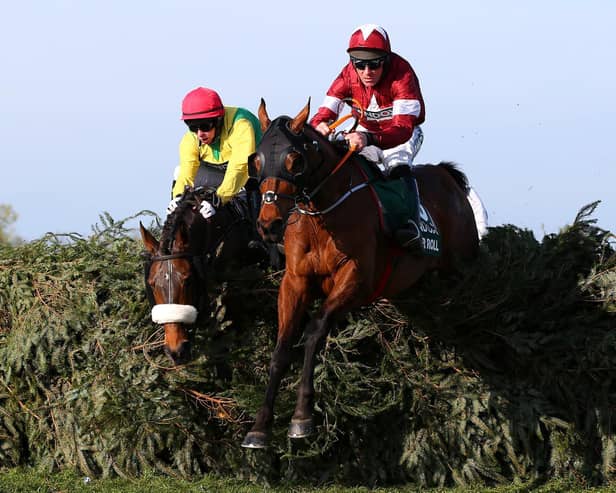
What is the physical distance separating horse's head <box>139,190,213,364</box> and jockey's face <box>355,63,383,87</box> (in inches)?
64.6

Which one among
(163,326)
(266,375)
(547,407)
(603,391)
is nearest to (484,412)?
(547,407)

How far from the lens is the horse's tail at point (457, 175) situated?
900 cm

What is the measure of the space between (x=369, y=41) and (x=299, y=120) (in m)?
1.31

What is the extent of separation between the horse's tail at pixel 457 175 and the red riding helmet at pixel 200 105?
223cm

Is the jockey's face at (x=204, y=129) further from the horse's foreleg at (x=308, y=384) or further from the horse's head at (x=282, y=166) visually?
the horse's foreleg at (x=308, y=384)

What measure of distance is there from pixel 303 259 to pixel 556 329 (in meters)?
2.56

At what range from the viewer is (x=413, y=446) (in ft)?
26.4

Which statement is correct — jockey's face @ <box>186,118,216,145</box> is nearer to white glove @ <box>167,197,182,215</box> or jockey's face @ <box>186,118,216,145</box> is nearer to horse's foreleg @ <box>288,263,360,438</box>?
white glove @ <box>167,197,182,215</box>

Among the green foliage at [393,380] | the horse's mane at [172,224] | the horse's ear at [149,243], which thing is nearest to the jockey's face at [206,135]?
the horse's mane at [172,224]

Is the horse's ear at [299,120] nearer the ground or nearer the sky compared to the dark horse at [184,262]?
nearer the sky

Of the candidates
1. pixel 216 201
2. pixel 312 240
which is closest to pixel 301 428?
pixel 312 240

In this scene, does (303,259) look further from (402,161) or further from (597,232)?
(597,232)

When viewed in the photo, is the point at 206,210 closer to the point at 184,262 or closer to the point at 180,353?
the point at 184,262

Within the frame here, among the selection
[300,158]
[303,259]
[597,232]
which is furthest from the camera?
[597,232]
